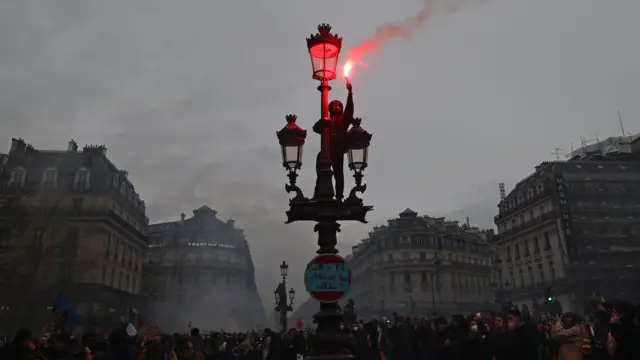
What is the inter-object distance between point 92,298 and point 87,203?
8565mm

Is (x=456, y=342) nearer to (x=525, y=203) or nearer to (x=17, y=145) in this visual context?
(x=17, y=145)

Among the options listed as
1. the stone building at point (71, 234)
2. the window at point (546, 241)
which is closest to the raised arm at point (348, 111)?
the stone building at point (71, 234)

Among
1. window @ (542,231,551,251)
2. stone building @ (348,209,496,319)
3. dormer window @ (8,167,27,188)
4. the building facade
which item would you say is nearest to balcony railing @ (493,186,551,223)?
the building facade

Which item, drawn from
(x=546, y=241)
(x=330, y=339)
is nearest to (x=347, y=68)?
(x=330, y=339)

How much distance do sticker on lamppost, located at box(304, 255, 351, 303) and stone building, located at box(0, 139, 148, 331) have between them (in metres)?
31.3

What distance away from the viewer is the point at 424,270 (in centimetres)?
6325

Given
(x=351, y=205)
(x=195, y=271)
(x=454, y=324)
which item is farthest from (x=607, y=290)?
(x=195, y=271)

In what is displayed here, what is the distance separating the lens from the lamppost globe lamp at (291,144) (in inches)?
264

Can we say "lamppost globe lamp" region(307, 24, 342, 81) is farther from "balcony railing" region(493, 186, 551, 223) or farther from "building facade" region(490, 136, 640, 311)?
"balcony railing" region(493, 186, 551, 223)

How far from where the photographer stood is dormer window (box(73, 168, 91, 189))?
41.8 metres

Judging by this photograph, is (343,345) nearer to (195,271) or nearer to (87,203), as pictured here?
(87,203)

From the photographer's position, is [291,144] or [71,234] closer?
[291,144]

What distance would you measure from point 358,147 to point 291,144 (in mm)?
1023

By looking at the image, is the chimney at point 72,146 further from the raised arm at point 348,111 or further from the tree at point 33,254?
the raised arm at point 348,111
